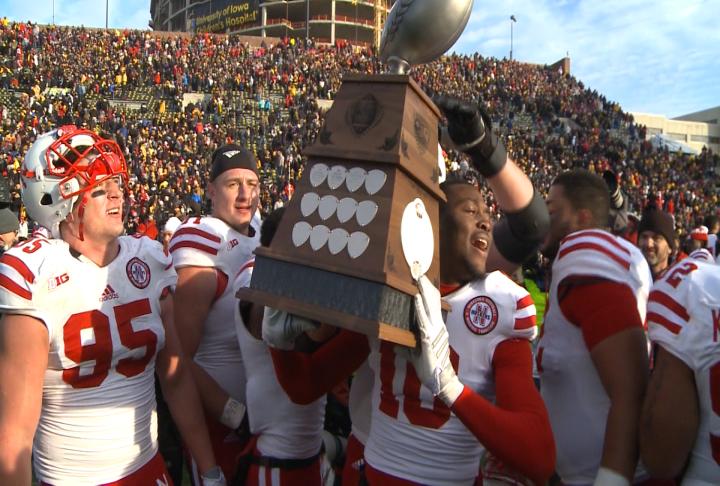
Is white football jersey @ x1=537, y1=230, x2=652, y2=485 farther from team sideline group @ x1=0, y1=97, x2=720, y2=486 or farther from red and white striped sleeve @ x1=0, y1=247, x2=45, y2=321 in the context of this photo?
red and white striped sleeve @ x1=0, y1=247, x2=45, y2=321

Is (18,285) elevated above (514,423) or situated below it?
above

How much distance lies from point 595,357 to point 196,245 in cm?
183

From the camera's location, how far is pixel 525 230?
2.29 m

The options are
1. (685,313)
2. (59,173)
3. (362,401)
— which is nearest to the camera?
(685,313)

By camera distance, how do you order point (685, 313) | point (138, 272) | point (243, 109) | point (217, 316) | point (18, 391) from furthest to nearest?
point (243, 109), point (217, 316), point (138, 272), point (18, 391), point (685, 313)

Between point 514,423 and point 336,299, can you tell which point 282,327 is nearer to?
point 336,299

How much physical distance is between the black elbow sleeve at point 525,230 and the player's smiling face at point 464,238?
0.24 m

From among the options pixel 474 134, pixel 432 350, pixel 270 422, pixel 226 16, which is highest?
pixel 226 16

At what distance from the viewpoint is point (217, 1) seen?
50750 mm

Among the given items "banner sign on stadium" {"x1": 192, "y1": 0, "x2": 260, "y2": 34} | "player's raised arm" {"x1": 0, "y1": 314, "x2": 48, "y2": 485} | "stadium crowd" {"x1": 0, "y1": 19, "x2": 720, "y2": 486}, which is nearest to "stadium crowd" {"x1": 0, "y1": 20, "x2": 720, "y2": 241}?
"stadium crowd" {"x1": 0, "y1": 19, "x2": 720, "y2": 486}

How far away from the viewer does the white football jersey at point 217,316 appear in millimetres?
2928

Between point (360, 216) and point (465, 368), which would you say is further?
point (465, 368)

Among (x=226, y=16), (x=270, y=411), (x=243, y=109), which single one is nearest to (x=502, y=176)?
(x=270, y=411)

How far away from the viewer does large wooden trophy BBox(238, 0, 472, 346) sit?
1.67 meters
